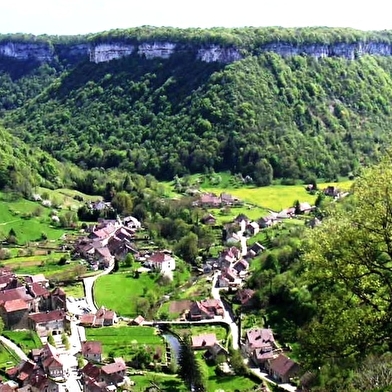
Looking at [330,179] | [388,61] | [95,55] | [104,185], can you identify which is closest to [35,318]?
[104,185]

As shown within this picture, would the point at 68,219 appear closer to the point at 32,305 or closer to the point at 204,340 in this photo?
the point at 32,305

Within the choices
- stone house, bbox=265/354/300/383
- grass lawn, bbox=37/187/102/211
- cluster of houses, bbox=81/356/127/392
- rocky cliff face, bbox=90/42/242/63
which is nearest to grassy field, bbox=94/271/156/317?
cluster of houses, bbox=81/356/127/392

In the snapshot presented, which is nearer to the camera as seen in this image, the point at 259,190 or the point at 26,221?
the point at 26,221

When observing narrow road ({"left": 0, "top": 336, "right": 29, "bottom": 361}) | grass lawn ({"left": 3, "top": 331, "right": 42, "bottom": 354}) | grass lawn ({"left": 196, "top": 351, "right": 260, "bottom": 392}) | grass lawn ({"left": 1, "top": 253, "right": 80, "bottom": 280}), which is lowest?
grass lawn ({"left": 1, "top": 253, "right": 80, "bottom": 280})

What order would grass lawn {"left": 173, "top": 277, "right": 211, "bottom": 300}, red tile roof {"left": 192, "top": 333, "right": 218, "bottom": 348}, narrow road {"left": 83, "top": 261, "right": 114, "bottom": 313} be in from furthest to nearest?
grass lawn {"left": 173, "top": 277, "right": 211, "bottom": 300}, narrow road {"left": 83, "top": 261, "right": 114, "bottom": 313}, red tile roof {"left": 192, "top": 333, "right": 218, "bottom": 348}

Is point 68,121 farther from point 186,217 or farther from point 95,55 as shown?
point 186,217

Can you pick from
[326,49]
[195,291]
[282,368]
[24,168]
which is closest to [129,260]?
[195,291]

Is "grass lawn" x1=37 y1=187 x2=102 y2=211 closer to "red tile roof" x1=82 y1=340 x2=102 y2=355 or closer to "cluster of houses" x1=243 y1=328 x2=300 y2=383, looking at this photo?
"red tile roof" x1=82 y1=340 x2=102 y2=355

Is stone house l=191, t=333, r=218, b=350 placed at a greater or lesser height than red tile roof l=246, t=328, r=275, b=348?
lesser

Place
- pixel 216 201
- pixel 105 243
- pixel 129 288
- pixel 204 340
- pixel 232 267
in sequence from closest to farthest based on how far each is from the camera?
pixel 204 340
pixel 129 288
pixel 232 267
pixel 105 243
pixel 216 201
